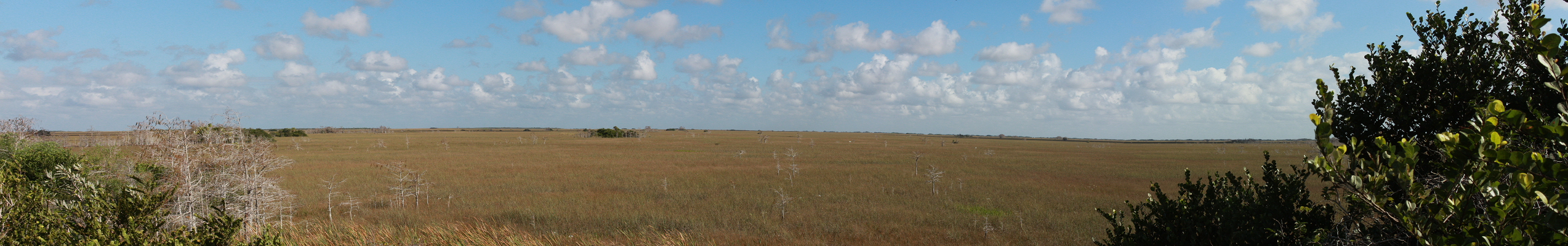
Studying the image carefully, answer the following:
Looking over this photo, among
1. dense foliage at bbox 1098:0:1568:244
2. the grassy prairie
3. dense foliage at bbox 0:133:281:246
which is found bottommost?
the grassy prairie

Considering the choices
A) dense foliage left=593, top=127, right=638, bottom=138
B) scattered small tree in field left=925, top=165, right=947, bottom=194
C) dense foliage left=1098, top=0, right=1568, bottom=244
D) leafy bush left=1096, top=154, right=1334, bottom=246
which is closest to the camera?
dense foliage left=1098, top=0, right=1568, bottom=244

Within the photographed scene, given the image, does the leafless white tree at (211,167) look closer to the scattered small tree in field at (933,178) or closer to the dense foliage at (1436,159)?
the dense foliage at (1436,159)

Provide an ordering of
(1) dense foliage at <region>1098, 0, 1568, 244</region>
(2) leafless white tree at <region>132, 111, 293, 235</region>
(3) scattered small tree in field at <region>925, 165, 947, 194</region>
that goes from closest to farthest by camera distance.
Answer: (1) dense foliage at <region>1098, 0, 1568, 244</region> < (2) leafless white tree at <region>132, 111, 293, 235</region> < (3) scattered small tree in field at <region>925, 165, 947, 194</region>

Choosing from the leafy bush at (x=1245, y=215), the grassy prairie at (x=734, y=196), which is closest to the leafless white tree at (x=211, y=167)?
the grassy prairie at (x=734, y=196)

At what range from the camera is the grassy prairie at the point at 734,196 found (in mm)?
13445

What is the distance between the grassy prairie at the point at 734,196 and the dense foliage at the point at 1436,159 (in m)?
0.71

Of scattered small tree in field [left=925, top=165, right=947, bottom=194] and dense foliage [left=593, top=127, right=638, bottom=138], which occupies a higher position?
dense foliage [left=593, top=127, right=638, bottom=138]

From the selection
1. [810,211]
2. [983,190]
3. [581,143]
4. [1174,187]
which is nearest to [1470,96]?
[810,211]

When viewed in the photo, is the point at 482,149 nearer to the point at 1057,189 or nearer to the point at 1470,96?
the point at 1057,189

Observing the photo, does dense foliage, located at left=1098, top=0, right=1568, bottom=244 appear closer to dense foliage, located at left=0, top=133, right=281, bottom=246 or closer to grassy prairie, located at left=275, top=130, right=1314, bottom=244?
grassy prairie, located at left=275, top=130, right=1314, bottom=244

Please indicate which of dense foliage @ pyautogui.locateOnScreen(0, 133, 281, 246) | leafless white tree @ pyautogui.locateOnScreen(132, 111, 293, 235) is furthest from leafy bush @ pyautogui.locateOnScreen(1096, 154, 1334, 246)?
leafless white tree @ pyautogui.locateOnScreen(132, 111, 293, 235)

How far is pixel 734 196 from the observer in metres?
19.9

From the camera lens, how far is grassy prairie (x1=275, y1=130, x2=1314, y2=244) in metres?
13.4

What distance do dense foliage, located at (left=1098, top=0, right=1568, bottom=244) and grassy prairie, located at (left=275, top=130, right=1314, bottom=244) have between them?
0.71 m
